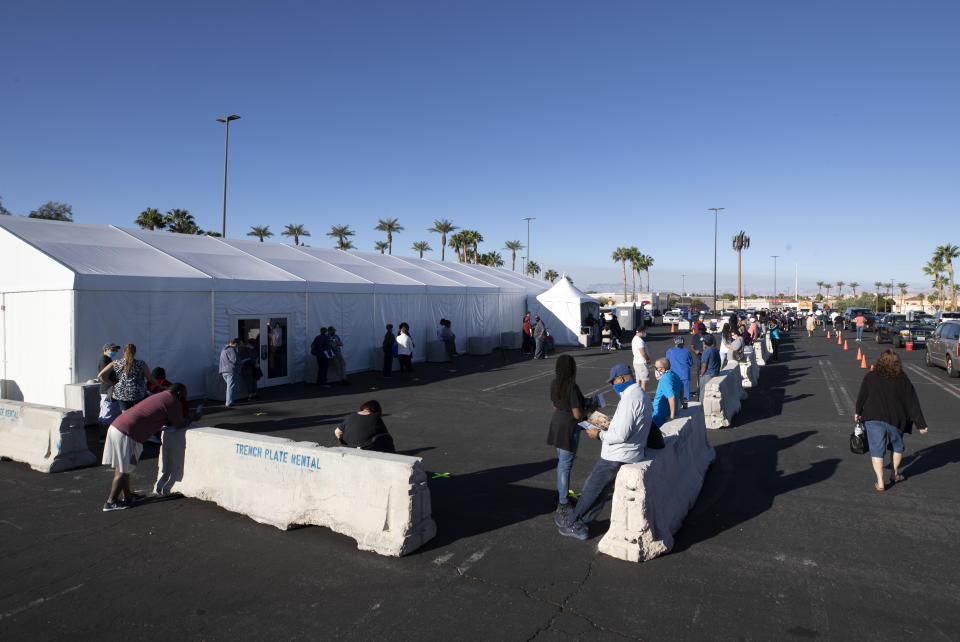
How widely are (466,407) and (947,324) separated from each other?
16216 millimetres

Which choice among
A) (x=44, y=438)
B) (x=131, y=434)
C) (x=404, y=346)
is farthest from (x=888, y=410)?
(x=404, y=346)

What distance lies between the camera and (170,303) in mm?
12703

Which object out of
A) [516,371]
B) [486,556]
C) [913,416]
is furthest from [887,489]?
[516,371]

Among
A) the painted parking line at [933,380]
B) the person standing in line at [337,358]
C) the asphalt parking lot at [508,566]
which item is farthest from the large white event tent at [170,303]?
the painted parking line at [933,380]

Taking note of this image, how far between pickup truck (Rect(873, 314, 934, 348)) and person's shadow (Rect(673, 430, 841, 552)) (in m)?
23.8

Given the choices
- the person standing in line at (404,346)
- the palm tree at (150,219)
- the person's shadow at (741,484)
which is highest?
the palm tree at (150,219)

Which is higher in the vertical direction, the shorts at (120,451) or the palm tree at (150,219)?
the palm tree at (150,219)

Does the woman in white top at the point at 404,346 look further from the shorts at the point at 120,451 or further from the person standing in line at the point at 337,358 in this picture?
the shorts at the point at 120,451

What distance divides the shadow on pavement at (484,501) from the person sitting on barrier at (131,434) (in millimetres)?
3111

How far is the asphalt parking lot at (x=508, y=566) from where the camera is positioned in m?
3.91

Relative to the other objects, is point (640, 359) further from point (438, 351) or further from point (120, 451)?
point (438, 351)

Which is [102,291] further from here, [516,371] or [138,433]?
[516,371]

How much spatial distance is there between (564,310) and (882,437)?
22.1 meters

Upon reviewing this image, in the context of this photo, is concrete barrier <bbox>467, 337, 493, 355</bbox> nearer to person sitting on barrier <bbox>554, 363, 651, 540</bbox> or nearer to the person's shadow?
the person's shadow
